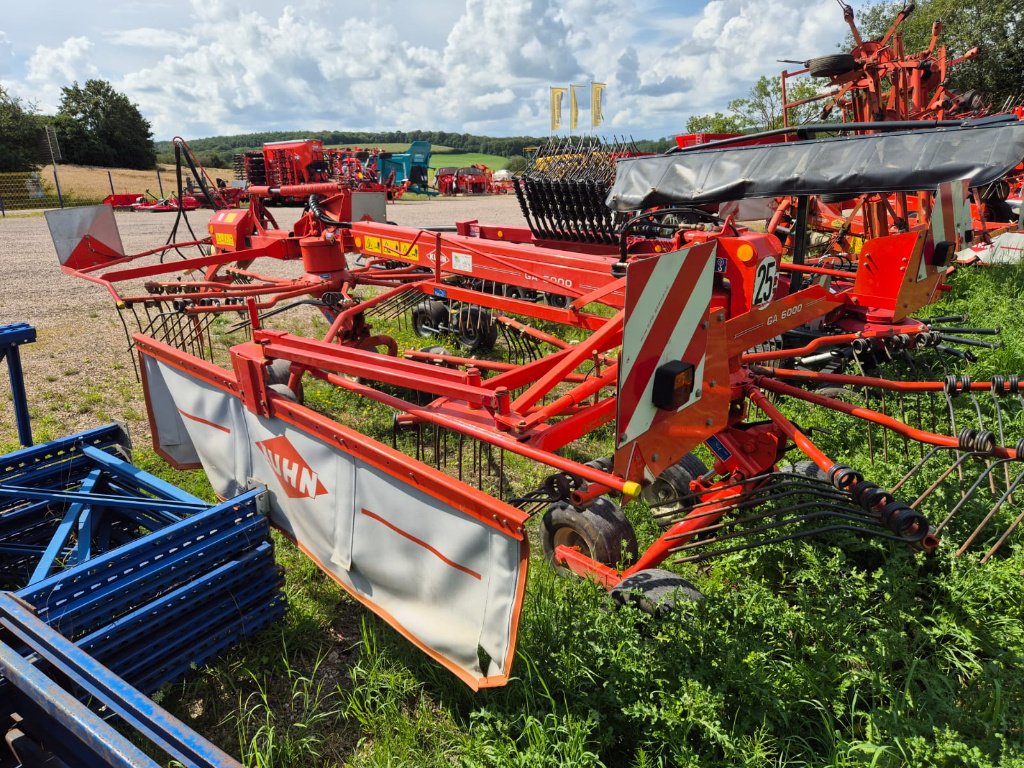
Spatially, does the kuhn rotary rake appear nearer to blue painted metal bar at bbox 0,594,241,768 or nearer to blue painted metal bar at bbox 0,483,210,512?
blue painted metal bar at bbox 0,483,210,512

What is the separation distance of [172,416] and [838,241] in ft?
27.5

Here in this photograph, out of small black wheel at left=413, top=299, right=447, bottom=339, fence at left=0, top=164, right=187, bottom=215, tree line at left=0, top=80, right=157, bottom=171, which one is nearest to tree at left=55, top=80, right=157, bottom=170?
tree line at left=0, top=80, right=157, bottom=171

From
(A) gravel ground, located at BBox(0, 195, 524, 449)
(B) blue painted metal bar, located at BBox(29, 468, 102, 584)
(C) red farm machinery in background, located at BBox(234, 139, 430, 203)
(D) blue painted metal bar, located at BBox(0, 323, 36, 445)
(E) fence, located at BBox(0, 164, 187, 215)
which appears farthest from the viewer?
(E) fence, located at BBox(0, 164, 187, 215)

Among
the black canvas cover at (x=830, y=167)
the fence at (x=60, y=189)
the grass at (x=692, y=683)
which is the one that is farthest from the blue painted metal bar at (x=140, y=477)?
the fence at (x=60, y=189)

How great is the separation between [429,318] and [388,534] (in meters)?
5.94

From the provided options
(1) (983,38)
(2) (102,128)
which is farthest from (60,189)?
(1) (983,38)

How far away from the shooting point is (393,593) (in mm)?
2783

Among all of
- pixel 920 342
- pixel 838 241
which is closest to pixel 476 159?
pixel 838 241

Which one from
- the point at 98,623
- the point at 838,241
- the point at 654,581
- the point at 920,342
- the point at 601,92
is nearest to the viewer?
the point at 98,623

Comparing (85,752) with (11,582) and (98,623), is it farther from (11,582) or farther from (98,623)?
(11,582)

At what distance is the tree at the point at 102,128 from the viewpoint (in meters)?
44.6

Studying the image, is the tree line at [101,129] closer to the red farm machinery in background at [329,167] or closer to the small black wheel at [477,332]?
the red farm machinery in background at [329,167]

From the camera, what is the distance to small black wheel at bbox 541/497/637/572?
3.36 metres

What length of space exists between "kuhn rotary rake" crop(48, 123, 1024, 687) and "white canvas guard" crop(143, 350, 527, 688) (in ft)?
0.04
